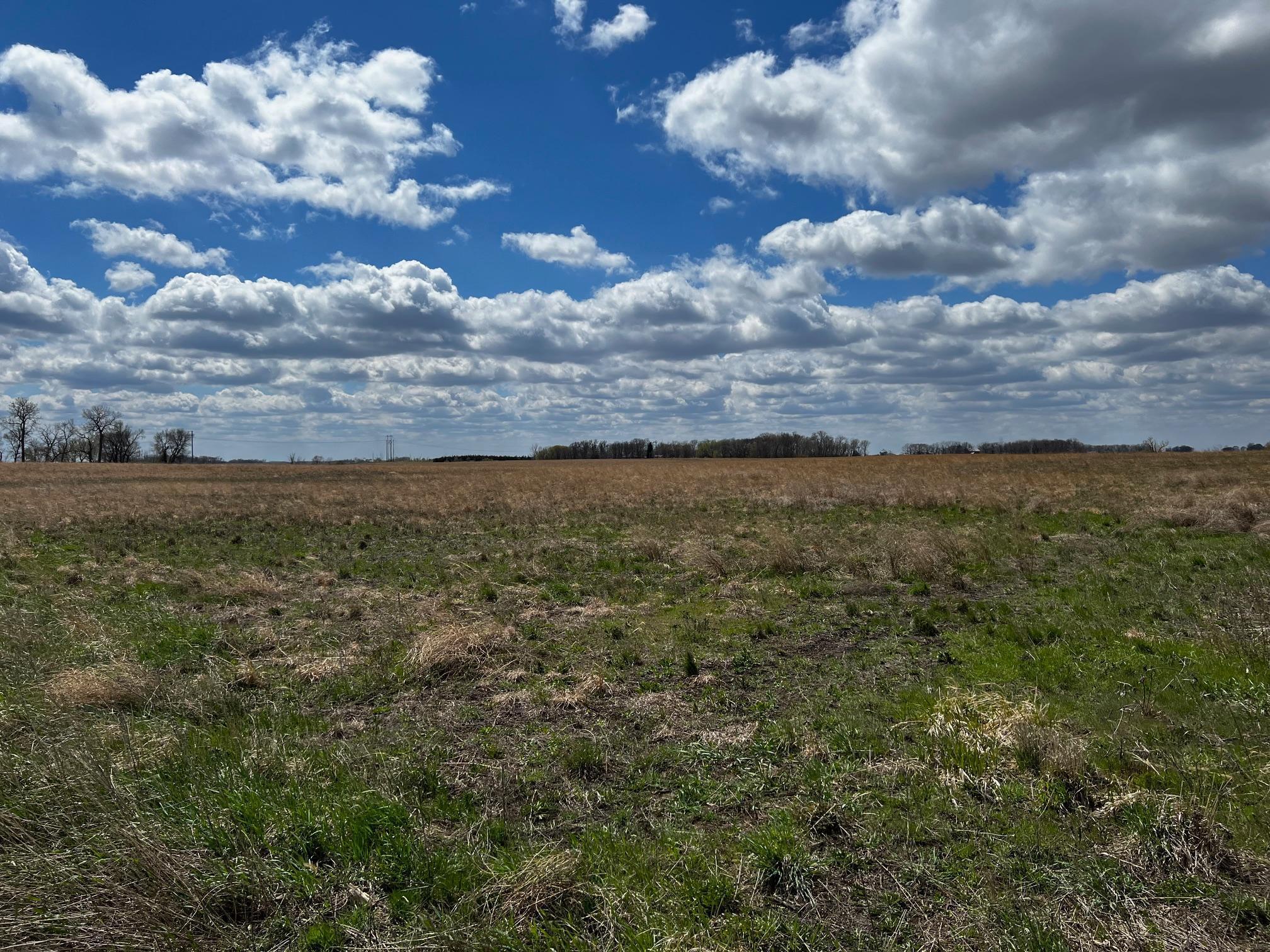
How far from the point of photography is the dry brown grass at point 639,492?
97.8 ft

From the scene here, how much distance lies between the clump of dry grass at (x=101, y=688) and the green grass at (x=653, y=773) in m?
0.07

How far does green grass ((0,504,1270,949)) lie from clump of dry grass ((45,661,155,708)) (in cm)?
7

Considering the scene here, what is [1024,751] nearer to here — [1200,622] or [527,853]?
[527,853]

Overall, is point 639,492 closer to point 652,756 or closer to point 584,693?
point 584,693

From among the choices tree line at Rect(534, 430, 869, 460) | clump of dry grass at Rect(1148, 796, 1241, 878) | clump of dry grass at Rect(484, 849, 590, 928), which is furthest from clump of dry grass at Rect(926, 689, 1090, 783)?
tree line at Rect(534, 430, 869, 460)

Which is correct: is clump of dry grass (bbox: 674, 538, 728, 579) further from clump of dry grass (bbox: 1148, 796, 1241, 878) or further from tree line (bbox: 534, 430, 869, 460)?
tree line (bbox: 534, 430, 869, 460)

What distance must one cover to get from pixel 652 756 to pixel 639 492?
→ 3546 cm

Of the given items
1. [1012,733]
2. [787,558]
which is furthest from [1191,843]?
[787,558]

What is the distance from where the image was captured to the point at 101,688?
8.08m

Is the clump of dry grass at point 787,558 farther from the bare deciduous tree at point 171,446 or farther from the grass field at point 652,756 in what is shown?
the bare deciduous tree at point 171,446

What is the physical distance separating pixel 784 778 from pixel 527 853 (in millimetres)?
2435

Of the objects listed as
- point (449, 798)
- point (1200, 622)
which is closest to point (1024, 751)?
point (449, 798)

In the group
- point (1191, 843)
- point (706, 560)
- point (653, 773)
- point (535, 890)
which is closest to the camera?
point (535, 890)

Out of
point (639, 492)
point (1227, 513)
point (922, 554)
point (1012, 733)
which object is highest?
point (1227, 513)
